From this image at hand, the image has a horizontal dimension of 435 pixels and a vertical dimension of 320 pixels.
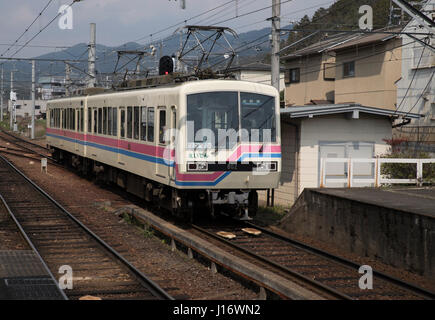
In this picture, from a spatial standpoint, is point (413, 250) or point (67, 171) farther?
point (67, 171)

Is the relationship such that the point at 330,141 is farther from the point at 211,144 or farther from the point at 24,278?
the point at 24,278

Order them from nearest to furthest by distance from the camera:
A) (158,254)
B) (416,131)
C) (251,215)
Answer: (158,254) → (251,215) → (416,131)

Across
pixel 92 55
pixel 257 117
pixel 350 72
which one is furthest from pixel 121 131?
pixel 350 72

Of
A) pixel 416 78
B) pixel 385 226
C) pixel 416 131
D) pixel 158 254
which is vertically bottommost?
pixel 158 254

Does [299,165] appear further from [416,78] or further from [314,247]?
[416,78]

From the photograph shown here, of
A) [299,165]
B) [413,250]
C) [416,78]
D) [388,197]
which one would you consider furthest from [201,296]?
[416,78]

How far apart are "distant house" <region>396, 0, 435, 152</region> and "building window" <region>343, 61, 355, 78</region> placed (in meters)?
3.42

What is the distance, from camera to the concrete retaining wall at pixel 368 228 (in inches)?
346

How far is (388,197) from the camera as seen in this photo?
37.9 feet

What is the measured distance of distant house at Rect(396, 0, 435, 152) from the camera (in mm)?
22922

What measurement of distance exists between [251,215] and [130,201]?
17.2ft

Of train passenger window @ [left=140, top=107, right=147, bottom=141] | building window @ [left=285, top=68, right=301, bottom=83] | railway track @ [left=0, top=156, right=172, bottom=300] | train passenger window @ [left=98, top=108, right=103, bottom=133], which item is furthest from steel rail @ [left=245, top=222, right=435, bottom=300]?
building window @ [left=285, top=68, right=301, bottom=83]

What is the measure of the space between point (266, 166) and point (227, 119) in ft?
3.98
